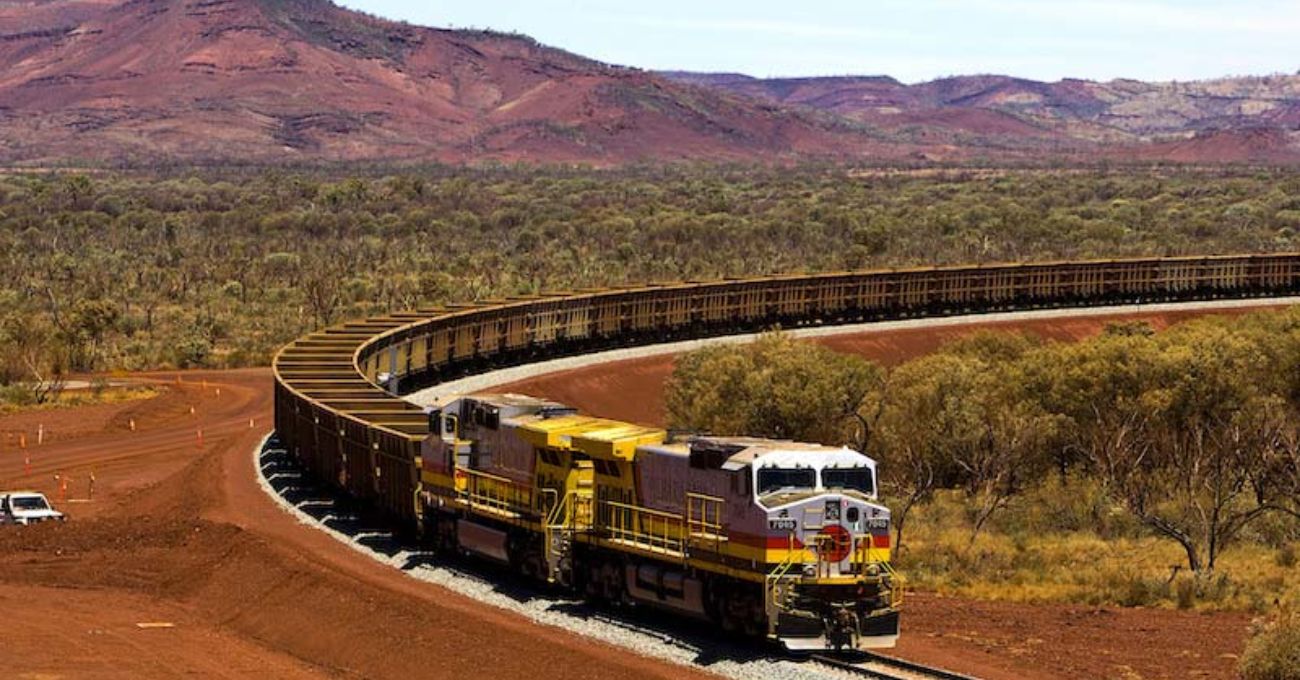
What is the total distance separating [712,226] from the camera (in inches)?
4953

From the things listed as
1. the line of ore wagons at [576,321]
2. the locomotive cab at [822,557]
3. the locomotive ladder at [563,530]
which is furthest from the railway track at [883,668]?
the line of ore wagons at [576,321]

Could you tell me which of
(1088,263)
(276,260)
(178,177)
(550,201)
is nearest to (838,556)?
(1088,263)

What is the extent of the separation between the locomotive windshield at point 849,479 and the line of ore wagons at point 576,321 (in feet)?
31.2

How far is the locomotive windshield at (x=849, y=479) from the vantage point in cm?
2303

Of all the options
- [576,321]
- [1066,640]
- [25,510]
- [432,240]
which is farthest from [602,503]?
[432,240]

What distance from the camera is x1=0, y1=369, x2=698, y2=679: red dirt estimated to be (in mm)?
23250

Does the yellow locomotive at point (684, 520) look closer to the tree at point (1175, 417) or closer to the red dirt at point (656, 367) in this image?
the tree at point (1175, 417)

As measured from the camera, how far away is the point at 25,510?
35.8 metres

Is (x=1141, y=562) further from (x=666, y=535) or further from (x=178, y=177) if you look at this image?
(x=178, y=177)

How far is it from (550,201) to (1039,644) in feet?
451

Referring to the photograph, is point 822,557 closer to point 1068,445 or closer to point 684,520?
point 684,520

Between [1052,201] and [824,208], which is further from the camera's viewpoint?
[1052,201]

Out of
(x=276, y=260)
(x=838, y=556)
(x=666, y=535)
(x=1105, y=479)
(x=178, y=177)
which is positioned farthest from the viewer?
(x=178, y=177)

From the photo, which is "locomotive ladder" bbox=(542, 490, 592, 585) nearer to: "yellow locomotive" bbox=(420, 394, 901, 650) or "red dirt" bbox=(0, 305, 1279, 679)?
"yellow locomotive" bbox=(420, 394, 901, 650)
